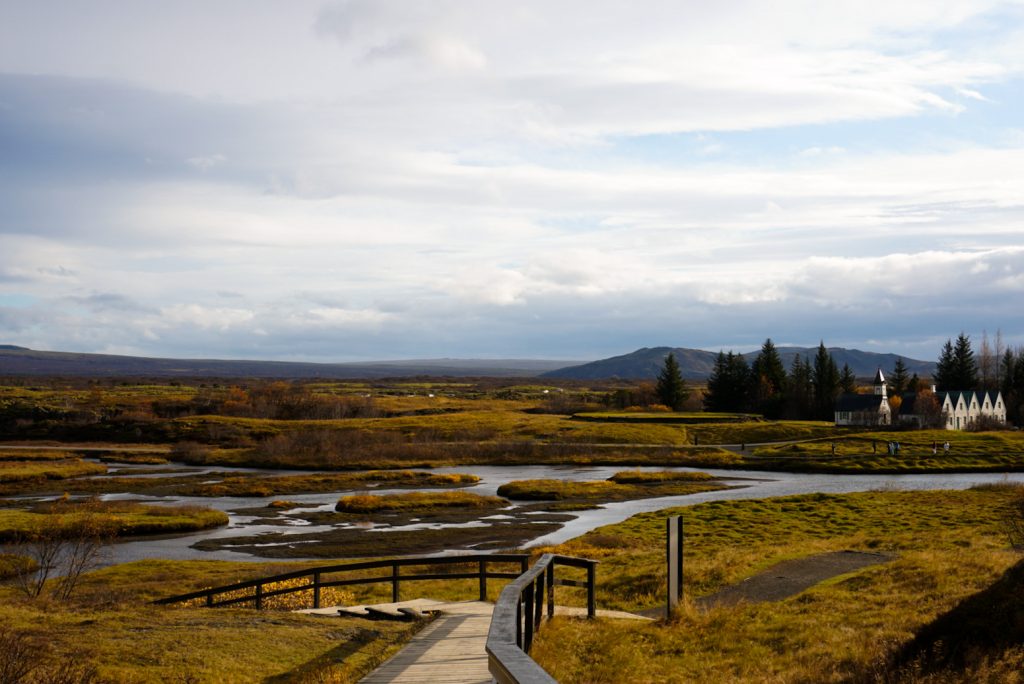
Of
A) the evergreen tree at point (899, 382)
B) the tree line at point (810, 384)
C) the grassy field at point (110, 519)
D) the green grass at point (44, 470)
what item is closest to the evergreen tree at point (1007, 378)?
the tree line at point (810, 384)

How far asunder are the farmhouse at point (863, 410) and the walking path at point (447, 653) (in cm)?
10609

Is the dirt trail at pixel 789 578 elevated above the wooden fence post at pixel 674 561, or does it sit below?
below

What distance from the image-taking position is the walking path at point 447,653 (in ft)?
38.4

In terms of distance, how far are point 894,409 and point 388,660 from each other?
12220 centimetres

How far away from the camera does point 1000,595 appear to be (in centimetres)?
1331

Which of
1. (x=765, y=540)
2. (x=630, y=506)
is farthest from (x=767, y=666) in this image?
(x=630, y=506)

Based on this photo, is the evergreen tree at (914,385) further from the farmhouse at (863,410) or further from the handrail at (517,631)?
the handrail at (517,631)

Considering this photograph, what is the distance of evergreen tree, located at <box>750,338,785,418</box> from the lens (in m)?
127

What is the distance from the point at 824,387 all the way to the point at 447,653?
401 feet

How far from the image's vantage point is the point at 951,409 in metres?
112

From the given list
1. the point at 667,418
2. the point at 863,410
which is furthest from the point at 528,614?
the point at 863,410

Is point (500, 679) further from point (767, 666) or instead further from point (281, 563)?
point (281, 563)

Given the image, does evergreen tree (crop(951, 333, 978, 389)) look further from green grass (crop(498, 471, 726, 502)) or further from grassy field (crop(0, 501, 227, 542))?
grassy field (crop(0, 501, 227, 542))

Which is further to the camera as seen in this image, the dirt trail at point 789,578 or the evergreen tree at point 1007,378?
the evergreen tree at point 1007,378
